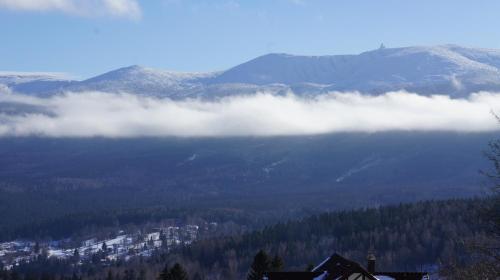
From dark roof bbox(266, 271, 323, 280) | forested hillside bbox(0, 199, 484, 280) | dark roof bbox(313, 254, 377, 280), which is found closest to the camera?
dark roof bbox(313, 254, 377, 280)

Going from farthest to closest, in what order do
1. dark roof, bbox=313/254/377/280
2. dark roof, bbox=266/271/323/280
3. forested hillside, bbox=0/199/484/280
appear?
forested hillside, bbox=0/199/484/280 → dark roof, bbox=266/271/323/280 → dark roof, bbox=313/254/377/280

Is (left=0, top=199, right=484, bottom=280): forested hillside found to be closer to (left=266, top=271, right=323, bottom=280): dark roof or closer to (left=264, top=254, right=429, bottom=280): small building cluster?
(left=264, top=254, right=429, bottom=280): small building cluster

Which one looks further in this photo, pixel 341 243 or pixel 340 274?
pixel 341 243

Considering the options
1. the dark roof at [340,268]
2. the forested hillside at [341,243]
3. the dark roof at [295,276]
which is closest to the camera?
the dark roof at [340,268]

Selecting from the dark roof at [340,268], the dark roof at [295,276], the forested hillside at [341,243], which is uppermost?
the dark roof at [340,268]

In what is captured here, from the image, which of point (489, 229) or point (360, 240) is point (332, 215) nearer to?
point (360, 240)

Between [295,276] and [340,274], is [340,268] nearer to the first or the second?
[340,274]

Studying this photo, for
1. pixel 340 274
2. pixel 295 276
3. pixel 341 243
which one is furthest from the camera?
pixel 341 243

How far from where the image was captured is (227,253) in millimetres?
164625

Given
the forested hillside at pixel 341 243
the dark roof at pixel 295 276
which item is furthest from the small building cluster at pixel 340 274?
the forested hillside at pixel 341 243

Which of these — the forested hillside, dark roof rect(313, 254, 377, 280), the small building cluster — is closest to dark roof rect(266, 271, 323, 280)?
the small building cluster

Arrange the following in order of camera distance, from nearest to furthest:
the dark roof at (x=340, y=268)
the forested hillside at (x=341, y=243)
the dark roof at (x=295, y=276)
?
the dark roof at (x=340, y=268) < the dark roof at (x=295, y=276) < the forested hillside at (x=341, y=243)

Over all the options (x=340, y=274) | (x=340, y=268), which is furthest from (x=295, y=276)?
(x=340, y=274)

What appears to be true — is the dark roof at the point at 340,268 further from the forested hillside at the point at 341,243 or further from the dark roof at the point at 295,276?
the forested hillside at the point at 341,243
